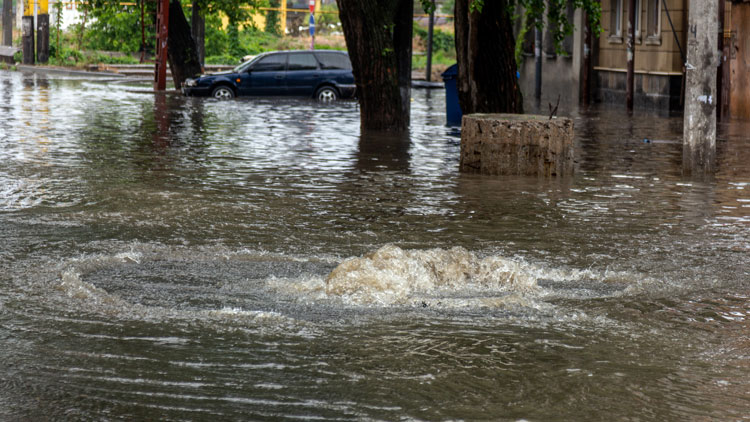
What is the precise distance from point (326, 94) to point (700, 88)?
1807 cm

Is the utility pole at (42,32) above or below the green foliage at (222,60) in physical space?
above

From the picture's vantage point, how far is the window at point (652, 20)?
27.0 m

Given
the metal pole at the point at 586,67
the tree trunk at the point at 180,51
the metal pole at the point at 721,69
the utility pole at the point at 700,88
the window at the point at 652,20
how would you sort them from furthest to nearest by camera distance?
1. the tree trunk at the point at 180,51
2. the metal pole at the point at 586,67
3. the window at the point at 652,20
4. the metal pole at the point at 721,69
5. the utility pole at the point at 700,88

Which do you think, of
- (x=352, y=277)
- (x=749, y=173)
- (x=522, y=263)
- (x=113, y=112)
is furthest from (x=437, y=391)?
(x=113, y=112)

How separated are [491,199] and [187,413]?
675 centimetres

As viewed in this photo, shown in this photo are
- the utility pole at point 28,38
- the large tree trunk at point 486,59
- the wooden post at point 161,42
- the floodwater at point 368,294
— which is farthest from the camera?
the utility pole at point 28,38

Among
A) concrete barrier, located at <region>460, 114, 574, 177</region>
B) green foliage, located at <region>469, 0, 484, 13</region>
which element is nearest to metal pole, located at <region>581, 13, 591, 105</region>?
green foliage, located at <region>469, 0, 484, 13</region>

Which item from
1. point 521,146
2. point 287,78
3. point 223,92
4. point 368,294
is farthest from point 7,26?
point 368,294

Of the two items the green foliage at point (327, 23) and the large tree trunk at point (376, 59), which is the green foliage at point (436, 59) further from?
the large tree trunk at point (376, 59)

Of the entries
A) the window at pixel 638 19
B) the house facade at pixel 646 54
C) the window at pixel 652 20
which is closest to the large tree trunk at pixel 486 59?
the house facade at pixel 646 54

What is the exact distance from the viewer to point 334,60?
2958 centimetres

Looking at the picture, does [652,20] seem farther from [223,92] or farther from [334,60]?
[223,92]

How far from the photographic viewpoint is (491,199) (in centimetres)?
1081

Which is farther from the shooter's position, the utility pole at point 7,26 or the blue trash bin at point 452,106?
the utility pole at point 7,26
